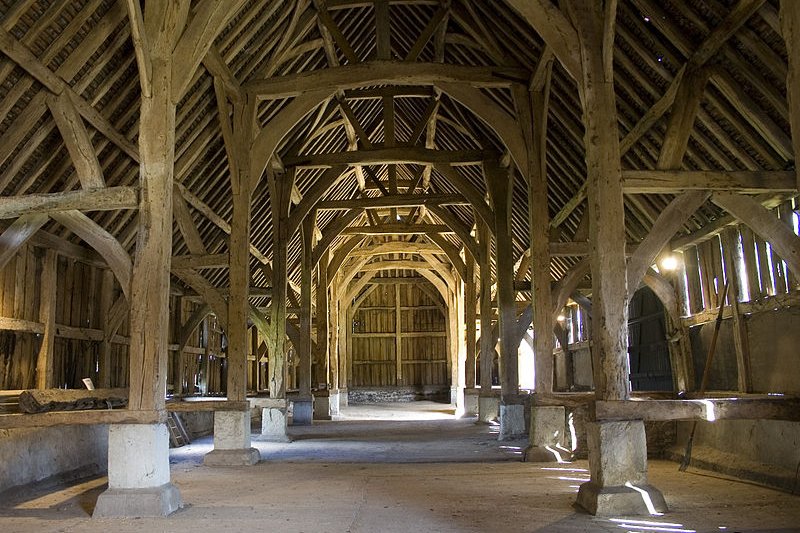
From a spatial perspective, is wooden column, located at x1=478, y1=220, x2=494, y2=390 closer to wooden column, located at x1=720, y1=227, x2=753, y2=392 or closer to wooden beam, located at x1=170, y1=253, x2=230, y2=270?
wooden column, located at x1=720, y1=227, x2=753, y2=392

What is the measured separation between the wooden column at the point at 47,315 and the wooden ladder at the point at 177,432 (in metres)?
1.96

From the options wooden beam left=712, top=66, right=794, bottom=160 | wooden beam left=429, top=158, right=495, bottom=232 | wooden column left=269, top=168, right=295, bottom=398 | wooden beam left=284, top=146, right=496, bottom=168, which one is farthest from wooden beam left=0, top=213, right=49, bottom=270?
wooden beam left=712, top=66, right=794, bottom=160

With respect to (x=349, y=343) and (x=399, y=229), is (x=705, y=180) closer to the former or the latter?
(x=399, y=229)

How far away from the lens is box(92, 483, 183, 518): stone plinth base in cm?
540

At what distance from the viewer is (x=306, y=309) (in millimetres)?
14938

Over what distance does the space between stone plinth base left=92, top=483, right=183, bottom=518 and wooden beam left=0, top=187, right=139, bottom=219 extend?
8.31 ft

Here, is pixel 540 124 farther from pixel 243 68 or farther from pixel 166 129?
pixel 166 129

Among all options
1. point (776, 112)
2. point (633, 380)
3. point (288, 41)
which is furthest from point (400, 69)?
point (633, 380)

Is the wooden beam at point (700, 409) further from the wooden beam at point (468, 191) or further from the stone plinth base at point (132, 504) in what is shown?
the wooden beam at point (468, 191)

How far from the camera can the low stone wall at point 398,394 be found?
1069 inches

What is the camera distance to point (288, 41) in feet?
33.1

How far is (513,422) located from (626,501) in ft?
20.1

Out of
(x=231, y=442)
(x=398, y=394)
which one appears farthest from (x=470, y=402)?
(x=231, y=442)

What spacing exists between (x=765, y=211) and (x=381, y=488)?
469 cm
